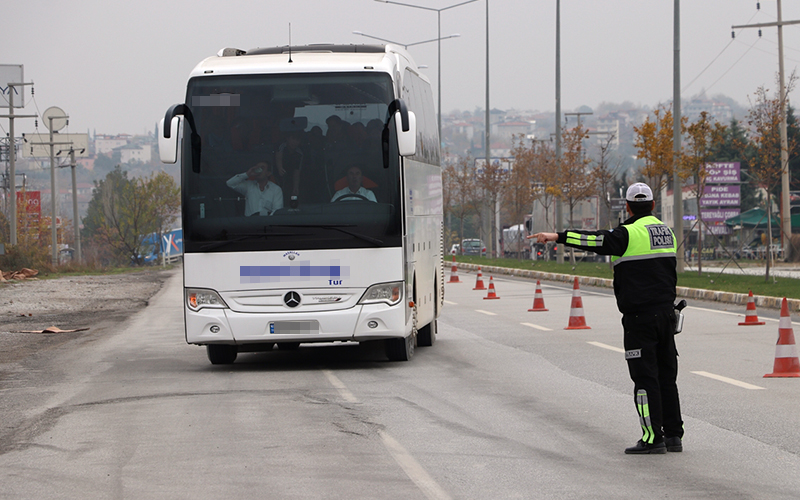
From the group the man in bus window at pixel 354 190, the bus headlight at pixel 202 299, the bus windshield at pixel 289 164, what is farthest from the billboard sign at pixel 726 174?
the bus headlight at pixel 202 299

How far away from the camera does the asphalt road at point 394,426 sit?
637 centimetres

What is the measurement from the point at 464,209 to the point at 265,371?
5955 cm

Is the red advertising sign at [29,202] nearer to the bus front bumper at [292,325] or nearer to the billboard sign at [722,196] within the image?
the billboard sign at [722,196]

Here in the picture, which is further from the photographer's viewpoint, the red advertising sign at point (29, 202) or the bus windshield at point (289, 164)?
the red advertising sign at point (29, 202)

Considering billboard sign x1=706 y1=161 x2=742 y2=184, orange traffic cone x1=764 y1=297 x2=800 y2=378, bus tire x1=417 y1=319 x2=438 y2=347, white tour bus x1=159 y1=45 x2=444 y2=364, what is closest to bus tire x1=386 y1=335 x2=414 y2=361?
white tour bus x1=159 y1=45 x2=444 y2=364

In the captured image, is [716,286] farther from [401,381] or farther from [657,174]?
[401,381]

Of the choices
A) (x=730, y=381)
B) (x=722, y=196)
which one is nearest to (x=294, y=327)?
(x=730, y=381)

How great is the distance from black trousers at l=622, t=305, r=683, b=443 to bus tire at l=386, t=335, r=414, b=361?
522 cm

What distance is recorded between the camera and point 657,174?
33.1 metres

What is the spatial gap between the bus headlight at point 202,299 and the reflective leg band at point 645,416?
572 cm

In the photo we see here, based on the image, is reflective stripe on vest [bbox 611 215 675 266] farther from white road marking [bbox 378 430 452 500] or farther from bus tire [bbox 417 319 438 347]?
bus tire [bbox 417 319 438 347]

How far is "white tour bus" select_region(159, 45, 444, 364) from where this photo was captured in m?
11.8

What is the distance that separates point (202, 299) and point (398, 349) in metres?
2.29

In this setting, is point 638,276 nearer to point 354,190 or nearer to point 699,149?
point 354,190
